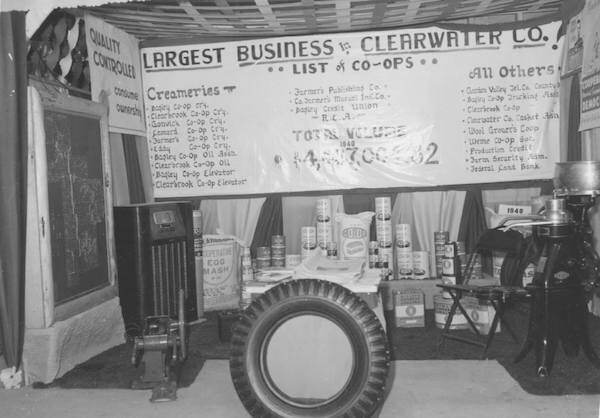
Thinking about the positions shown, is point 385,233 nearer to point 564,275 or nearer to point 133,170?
point 564,275

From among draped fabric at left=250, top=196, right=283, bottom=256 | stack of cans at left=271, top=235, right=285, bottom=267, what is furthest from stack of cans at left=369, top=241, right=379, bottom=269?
draped fabric at left=250, top=196, right=283, bottom=256

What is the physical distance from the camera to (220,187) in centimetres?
565

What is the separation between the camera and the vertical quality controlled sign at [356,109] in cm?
541

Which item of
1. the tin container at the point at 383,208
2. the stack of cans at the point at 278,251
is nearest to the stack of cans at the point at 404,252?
the tin container at the point at 383,208

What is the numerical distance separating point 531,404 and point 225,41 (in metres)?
3.79

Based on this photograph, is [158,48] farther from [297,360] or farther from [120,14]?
[297,360]

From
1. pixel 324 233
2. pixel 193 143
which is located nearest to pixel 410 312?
pixel 324 233

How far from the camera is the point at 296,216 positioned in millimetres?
5719

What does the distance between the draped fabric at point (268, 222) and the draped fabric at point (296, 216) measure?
5cm

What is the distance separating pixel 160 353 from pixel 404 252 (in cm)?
249

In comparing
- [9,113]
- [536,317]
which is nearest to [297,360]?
[536,317]

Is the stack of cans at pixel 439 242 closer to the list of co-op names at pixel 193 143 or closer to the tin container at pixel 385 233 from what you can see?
the tin container at pixel 385 233

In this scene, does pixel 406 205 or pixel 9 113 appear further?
pixel 406 205

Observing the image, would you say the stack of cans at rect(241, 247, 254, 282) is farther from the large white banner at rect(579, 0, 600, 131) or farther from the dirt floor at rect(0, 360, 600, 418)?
the large white banner at rect(579, 0, 600, 131)
